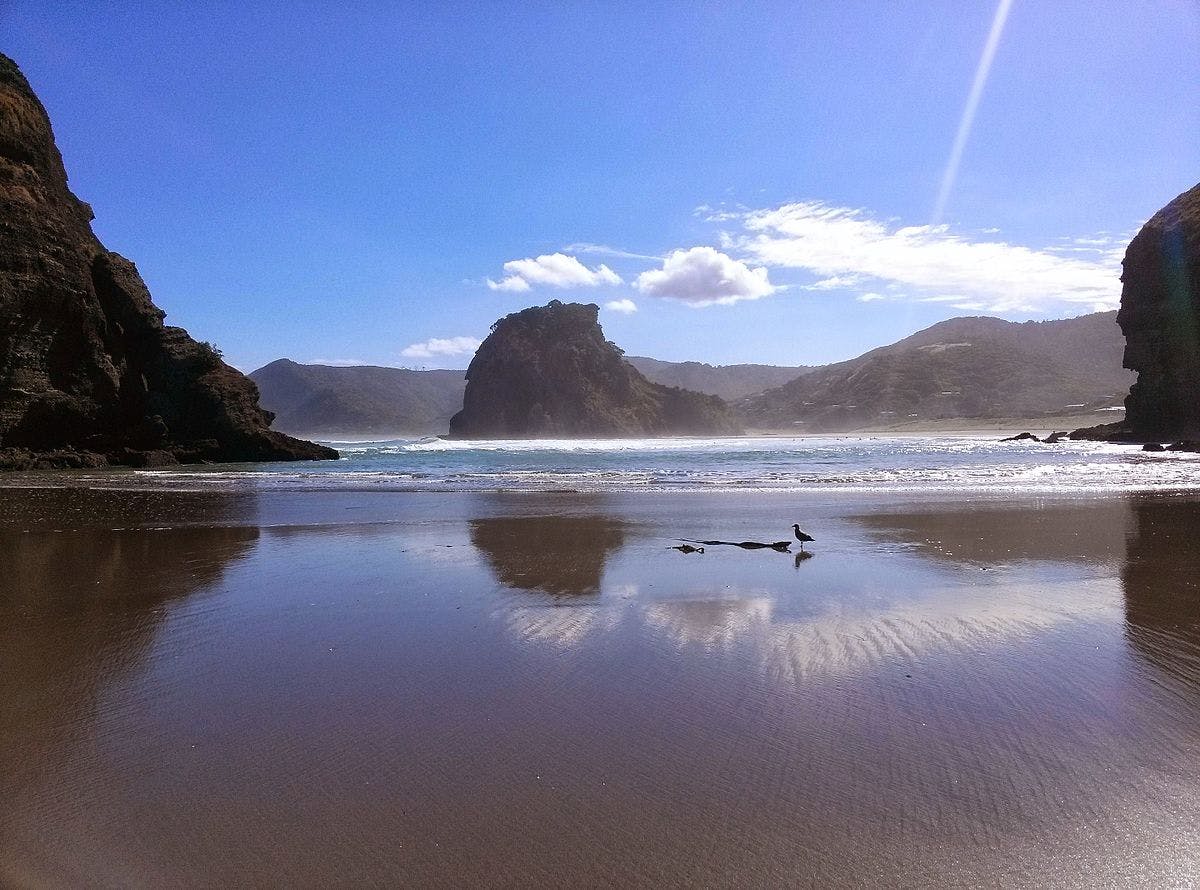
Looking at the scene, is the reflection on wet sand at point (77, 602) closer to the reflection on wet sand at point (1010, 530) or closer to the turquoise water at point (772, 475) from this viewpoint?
the reflection on wet sand at point (1010, 530)

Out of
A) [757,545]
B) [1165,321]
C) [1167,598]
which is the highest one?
[1165,321]

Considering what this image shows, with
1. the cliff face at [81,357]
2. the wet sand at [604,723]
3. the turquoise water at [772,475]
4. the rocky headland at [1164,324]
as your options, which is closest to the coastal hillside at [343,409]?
the cliff face at [81,357]

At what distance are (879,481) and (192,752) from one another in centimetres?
2051

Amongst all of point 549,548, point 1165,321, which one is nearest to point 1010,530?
point 549,548

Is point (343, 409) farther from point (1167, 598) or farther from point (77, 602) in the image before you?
point (1167, 598)

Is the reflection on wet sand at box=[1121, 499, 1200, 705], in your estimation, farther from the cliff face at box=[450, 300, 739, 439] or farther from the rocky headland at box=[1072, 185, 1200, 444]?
the cliff face at box=[450, 300, 739, 439]

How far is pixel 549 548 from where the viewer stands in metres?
10.0

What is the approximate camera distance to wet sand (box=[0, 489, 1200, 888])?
267cm

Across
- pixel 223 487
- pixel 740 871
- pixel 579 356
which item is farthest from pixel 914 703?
pixel 579 356

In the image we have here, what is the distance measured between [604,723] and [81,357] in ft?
115

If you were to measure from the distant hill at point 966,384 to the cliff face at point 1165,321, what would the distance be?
52.9m

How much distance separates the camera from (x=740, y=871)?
2551mm

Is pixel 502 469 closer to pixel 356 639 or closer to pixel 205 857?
pixel 356 639

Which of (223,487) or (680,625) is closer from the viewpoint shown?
(680,625)
